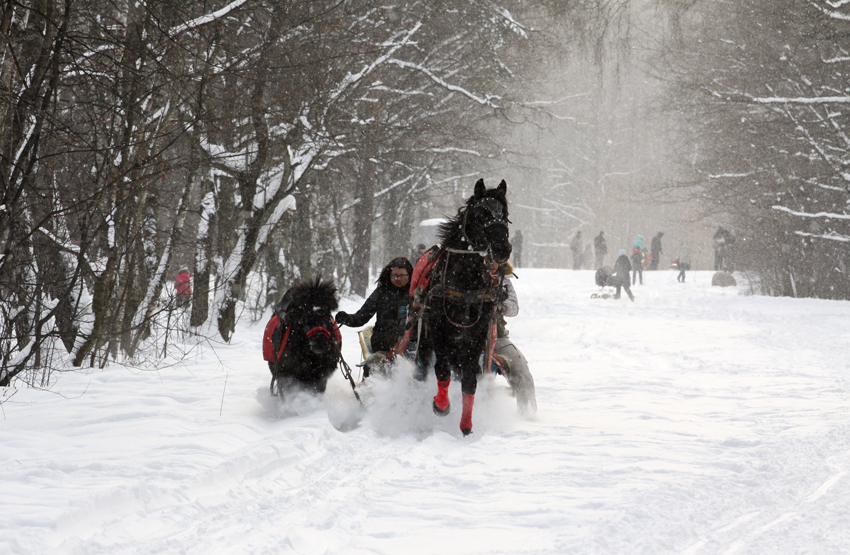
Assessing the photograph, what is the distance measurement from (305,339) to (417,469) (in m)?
1.85

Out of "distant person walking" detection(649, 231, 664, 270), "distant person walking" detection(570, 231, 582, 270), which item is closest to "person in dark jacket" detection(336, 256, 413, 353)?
"distant person walking" detection(649, 231, 664, 270)

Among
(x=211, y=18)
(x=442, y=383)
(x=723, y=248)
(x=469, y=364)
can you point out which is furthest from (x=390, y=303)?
(x=723, y=248)

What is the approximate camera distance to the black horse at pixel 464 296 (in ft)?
17.3

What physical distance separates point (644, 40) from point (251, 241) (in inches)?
612

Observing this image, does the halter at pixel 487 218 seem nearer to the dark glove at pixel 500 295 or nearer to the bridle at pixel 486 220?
the bridle at pixel 486 220

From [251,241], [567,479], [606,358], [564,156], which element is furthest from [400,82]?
[564,156]

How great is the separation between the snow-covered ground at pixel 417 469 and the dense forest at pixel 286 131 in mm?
1541

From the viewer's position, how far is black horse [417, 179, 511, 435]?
17.3ft

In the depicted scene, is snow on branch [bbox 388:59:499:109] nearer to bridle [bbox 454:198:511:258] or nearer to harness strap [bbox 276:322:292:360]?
harness strap [bbox 276:322:292:360]

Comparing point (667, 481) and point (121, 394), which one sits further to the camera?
point (121, 394)

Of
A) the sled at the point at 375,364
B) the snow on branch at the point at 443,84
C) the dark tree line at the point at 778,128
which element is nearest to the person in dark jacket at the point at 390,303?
the sled at the point at 375,364

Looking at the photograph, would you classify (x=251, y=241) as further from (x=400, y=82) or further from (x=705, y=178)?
(x=705, y=178)

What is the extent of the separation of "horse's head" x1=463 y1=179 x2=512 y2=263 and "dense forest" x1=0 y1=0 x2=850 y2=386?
2309mm

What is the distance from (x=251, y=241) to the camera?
11.0 meters
